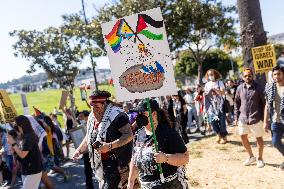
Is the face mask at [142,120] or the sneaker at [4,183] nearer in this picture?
the face mask at [142,120]

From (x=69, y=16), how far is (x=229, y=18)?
10248 mm

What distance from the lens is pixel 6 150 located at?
1091 cm

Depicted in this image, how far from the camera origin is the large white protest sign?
13.3 ft

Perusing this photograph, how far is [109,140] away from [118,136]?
0.13 meters

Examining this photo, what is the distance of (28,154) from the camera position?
6.77 meters

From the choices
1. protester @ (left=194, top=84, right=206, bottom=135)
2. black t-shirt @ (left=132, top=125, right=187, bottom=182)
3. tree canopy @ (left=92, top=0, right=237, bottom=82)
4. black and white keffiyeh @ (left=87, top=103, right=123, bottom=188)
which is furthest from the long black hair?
tree canopy @ (left=92, top=0, right=237, bottom=82)

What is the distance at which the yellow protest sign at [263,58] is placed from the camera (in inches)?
360

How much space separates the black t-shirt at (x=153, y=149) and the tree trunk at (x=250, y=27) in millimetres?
6816

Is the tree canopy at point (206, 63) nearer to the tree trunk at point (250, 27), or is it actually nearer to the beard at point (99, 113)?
the tree trunk at point (250, 27)

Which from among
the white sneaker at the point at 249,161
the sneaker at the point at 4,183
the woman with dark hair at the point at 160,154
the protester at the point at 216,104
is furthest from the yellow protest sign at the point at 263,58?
the sneaker at the point at 4,183

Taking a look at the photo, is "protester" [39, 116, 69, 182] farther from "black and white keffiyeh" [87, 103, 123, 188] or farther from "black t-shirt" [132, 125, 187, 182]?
"black t-shirt" [132, 125, 187, 182]

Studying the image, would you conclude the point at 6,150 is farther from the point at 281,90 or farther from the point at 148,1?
the point at 148,1

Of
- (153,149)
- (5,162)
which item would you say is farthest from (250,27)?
(5,162)

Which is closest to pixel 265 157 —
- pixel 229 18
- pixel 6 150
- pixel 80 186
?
pixel 80 186
